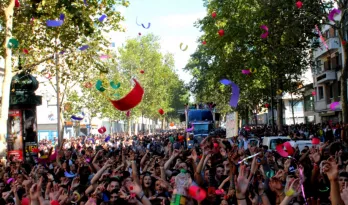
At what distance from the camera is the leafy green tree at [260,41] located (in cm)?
2397

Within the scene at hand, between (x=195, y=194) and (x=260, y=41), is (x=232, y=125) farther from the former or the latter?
(x=260, y=41)

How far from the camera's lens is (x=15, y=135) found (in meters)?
19.7

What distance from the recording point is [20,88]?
2100 cm

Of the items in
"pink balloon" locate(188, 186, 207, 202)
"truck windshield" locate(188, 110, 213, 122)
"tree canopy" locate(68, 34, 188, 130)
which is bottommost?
"pink balloon" locate(188, 186, 207, 202)

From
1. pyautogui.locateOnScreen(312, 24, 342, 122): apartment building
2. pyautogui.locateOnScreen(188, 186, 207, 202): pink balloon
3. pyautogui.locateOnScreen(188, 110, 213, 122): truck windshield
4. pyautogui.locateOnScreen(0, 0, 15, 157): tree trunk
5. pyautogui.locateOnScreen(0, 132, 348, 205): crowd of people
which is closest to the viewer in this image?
pyautogui.locateOnScreen(0, 132, 348, 205): crowd of people

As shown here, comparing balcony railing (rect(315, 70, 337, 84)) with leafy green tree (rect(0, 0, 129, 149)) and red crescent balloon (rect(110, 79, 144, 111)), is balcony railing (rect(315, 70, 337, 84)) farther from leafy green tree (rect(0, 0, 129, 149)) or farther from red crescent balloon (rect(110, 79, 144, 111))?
red crescent balloon (rect(110, 79, 144, 111))

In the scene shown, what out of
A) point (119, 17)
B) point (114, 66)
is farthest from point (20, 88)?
point (114, 66)

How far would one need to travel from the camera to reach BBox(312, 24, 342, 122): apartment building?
4466cm

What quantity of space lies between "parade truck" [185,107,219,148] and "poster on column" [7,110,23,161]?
46.2 ft

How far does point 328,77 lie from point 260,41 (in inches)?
639

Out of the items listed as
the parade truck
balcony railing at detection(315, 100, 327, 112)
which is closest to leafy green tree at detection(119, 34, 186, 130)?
balcony railing at detection(315, 100, 327, 112)

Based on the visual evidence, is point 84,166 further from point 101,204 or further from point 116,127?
point 116,127

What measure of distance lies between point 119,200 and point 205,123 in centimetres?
2748

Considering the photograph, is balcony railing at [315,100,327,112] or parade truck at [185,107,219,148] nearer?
parade truck at [185,107,219,148]
